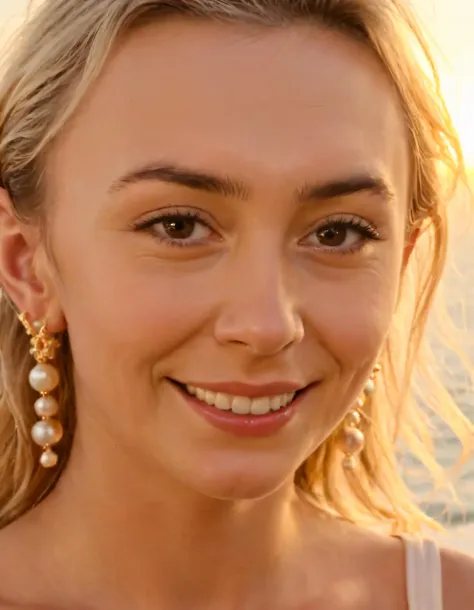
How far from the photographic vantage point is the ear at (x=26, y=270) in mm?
1344

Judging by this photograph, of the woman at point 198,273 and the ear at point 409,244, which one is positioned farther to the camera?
the ear at point 409,244

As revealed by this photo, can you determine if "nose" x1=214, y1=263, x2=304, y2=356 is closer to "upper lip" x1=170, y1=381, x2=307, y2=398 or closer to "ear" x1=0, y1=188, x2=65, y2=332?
"upper lip" x1=170, y1=381, x2=307, y2=398

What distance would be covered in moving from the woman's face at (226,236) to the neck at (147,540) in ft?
0.47

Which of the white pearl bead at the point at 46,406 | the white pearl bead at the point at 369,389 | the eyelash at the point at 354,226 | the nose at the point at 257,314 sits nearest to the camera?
the nose at the point at 257,314

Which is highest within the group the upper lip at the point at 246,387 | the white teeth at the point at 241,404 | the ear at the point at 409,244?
the ear at the point at 409,244

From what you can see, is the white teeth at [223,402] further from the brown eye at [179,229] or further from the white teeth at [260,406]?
the brown eye at [179,229]

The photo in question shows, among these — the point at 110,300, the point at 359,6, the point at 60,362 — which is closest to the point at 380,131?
the point at 359,6

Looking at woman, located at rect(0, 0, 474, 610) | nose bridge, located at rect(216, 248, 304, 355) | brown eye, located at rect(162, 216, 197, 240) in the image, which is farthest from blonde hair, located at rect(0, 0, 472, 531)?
nose bridge, located at rect(216, 248, 304, 355)

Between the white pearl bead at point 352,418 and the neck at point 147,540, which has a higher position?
the white pearl bead at point 352,418

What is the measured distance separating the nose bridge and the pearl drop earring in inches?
14.4

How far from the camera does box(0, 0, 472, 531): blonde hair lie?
1251 mm

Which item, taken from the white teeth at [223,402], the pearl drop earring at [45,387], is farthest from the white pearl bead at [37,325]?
the white teeth at [223,402]

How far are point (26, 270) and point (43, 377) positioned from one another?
0.18 meters

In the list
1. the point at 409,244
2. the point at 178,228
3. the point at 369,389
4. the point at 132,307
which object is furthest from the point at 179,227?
the point at 369,389
